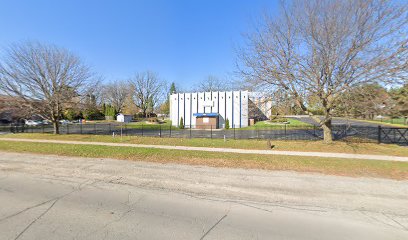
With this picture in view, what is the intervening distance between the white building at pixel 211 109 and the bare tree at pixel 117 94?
4488 cm

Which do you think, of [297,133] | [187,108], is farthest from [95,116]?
[297,133]

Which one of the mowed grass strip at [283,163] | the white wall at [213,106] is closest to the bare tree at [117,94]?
the white wall at [213,106]

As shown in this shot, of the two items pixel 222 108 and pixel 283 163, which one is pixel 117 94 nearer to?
pixel 222 108

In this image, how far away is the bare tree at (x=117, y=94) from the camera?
71225mm

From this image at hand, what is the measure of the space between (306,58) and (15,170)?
1521cm

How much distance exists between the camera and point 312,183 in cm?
573

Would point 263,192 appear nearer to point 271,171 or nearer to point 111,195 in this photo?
point 271,171

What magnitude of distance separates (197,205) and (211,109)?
2942 centimetres

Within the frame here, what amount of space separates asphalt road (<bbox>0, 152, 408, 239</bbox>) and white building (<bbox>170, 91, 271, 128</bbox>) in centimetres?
2448

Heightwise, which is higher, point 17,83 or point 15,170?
point 17,83

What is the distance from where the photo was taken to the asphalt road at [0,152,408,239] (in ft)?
10.5

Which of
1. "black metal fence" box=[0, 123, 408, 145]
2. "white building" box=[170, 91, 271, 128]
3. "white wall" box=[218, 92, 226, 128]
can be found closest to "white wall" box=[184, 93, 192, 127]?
"white building" box=[170, 91, 271, 128]

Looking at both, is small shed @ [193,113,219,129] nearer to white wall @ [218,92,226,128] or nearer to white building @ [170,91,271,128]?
white building @ [170,91,271,128]

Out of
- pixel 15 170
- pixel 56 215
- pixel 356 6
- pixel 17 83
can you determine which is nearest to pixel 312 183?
pixel 56 215
